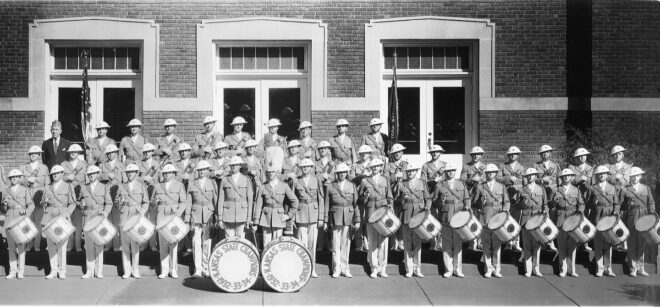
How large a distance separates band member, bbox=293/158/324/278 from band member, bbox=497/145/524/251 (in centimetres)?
300

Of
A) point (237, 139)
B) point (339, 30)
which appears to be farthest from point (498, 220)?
point (339, 30)

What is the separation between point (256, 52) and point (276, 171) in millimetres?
3993

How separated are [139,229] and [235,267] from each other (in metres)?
1.52

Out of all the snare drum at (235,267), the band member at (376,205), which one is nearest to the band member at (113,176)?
the snare drum at (235,267)

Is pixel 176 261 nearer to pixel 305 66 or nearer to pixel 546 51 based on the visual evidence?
pixel 305 66

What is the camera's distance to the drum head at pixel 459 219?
929 cm

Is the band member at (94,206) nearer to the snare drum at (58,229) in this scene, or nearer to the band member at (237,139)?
the snare drum at (58,229)

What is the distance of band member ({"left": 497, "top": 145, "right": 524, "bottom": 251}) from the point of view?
10.2 m

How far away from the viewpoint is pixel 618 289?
8.98 m

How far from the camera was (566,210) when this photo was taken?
9.70 meters

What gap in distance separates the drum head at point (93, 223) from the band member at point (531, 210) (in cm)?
599

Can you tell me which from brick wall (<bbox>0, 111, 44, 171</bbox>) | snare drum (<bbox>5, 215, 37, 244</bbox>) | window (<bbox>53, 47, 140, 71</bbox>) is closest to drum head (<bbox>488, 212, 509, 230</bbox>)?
snare drum (<bbox>5, 215, 37, 244</bbox>)

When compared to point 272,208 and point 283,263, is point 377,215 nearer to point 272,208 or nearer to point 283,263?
point 272,208

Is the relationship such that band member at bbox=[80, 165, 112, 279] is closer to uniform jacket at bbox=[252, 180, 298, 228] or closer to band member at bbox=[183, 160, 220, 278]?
band member at bbox=[183, 160, 220, 278]
